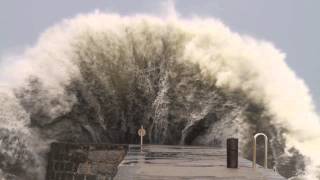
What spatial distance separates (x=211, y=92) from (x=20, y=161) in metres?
4.85

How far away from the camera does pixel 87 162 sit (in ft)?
29.5

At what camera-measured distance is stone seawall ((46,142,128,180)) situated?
28.7ft

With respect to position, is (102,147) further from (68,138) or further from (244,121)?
(244,121)

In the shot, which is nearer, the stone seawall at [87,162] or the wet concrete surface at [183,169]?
the wet concrete surface at [183,169]

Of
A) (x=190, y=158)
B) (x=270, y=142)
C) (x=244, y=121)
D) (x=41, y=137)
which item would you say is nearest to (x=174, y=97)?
(x=244, y=121)

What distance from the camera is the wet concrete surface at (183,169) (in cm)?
500

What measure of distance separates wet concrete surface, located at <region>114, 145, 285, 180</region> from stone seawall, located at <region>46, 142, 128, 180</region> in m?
1.46

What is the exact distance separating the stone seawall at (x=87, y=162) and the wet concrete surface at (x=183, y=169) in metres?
1.46

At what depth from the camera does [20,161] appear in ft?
33.7

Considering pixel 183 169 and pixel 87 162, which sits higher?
pixel 183 169

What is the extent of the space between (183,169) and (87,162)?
3683 mm

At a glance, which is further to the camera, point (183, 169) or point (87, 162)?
point (87, 162)

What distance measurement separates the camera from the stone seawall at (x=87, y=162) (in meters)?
8.75

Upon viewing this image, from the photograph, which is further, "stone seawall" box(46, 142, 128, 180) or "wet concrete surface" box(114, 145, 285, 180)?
"stone seawall" box(46, 142, 128, 180)
